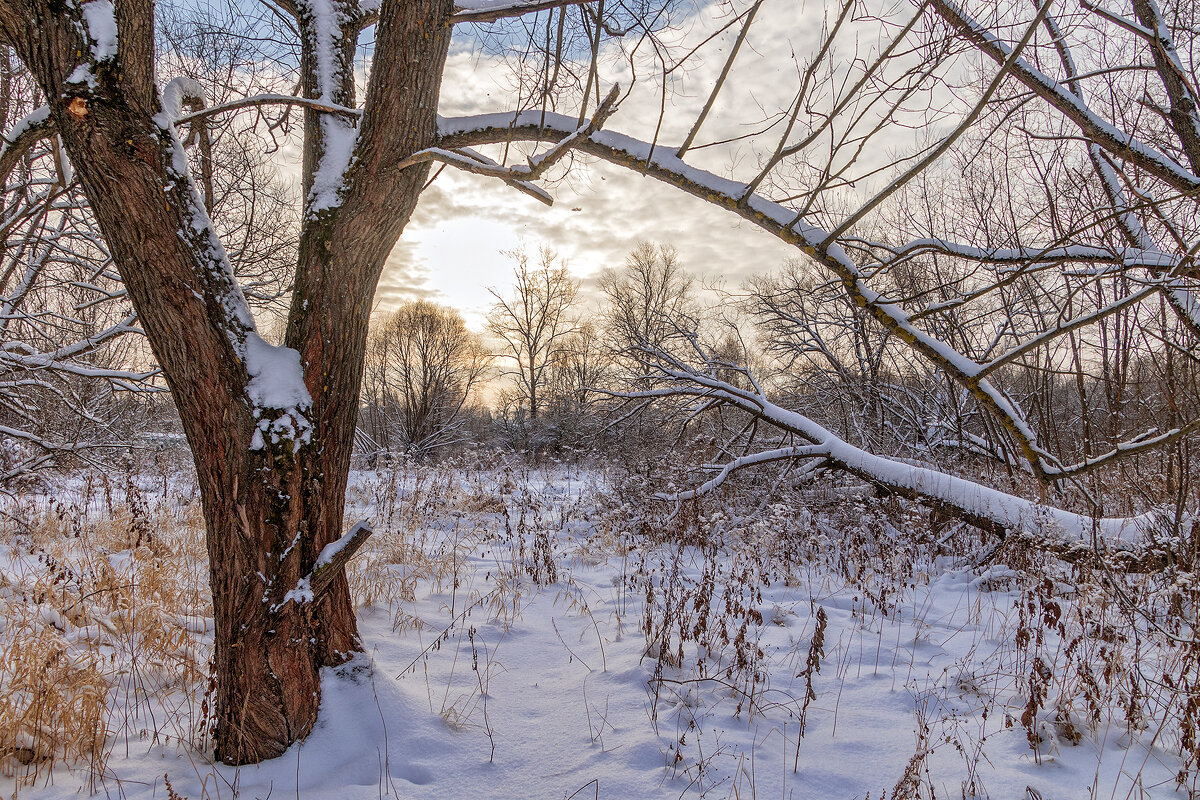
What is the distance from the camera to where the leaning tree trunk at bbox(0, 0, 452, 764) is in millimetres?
1794

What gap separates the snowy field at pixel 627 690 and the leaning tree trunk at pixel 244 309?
41 centimetres

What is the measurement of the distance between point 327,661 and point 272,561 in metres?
0.68

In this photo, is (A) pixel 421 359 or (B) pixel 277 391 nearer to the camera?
(B) pixel 277 391

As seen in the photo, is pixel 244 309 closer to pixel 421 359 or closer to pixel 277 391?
pixel 277 391

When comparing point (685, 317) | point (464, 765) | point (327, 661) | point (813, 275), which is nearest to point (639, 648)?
point (464, 765)

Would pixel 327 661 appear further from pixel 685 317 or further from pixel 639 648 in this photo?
pixel 685 317

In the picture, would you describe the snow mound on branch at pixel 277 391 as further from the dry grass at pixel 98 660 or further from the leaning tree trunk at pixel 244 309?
the dry grass at pixel 98 660

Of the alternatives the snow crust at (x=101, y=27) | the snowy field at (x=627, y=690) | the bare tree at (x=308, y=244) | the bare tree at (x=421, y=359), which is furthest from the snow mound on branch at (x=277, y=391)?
the bare tree at (x=421, y=359)

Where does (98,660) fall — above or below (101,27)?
below

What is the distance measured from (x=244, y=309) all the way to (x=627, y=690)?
8.13ft

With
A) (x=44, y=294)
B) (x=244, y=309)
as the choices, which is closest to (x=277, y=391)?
(x=244, y=309)

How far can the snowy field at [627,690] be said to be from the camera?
80.7 inches

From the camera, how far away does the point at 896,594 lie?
437 cm

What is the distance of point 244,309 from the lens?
2090mm
